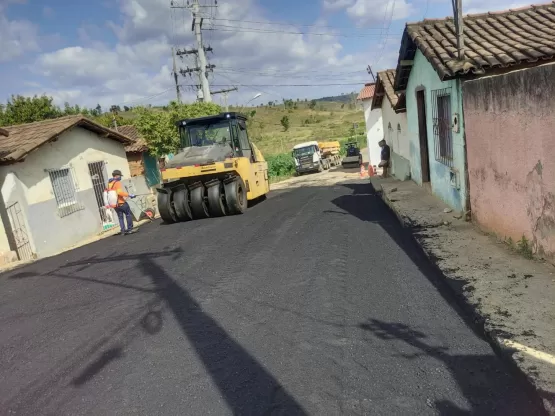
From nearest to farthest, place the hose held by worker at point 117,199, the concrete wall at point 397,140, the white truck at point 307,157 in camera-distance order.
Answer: the hose held by worker at point 117,199, the concrete wall at point 397,140, the white truck at point 307,157

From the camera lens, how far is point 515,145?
552 centimetres

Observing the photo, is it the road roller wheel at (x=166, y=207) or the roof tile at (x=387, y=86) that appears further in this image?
the roof tile at (x=387, y=86)

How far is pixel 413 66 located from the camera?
1163 cm

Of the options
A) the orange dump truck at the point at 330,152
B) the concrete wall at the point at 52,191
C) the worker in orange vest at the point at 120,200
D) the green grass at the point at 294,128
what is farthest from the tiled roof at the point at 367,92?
the green grass at the point at 294,128

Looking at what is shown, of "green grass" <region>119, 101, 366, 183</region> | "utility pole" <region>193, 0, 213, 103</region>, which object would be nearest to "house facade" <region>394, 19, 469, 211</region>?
"utility pole" <region>193, 0, 213, 103</region>

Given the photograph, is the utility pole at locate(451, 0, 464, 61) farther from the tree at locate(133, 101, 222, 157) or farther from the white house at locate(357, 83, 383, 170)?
the tree at locate(133, 101, 222, 157)

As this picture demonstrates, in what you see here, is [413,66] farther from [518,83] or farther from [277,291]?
[277,291]

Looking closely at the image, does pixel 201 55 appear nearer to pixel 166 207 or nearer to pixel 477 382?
pixel 166 207

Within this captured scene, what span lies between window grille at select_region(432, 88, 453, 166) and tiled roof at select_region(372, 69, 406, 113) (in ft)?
14.9

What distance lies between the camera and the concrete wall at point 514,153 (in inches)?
187

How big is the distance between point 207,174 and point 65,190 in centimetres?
503

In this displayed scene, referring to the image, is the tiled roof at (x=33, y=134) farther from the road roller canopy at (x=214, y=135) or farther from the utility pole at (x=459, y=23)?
the utility pole at (x=459, y=23)

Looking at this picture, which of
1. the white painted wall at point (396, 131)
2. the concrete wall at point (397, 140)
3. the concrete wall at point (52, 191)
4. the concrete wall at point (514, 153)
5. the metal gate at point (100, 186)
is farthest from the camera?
the metal gate at point (100, 186)

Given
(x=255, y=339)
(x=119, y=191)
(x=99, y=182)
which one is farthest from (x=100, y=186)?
(x=255, y=339)
